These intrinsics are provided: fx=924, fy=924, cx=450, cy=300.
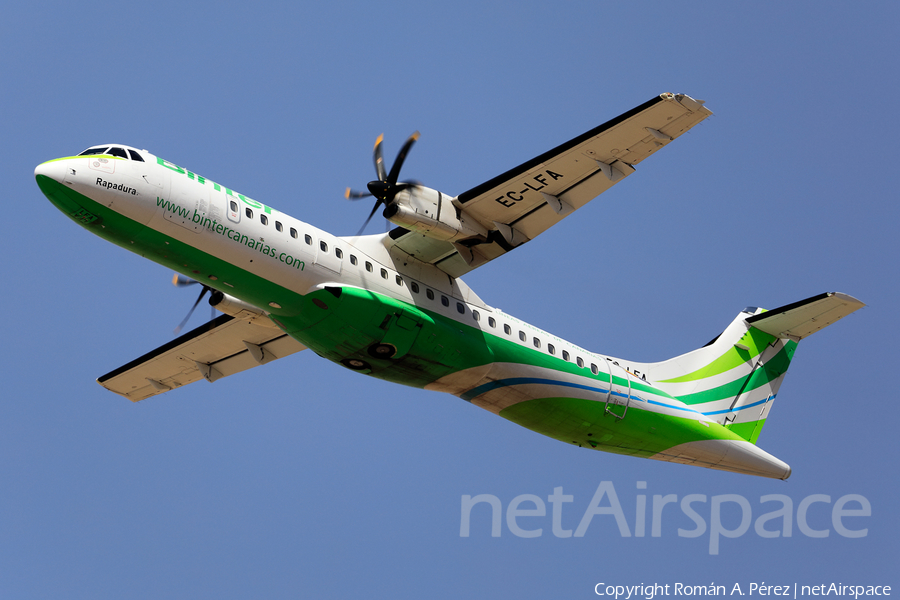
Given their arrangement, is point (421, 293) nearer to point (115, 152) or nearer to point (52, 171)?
point (115, 152)

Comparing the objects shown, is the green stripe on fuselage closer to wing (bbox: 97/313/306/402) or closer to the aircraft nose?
wing (bbox: 97/313/306/402)

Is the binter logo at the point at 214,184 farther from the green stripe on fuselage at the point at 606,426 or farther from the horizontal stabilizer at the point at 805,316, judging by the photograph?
the horizontal stabilizer at the point at 805,316

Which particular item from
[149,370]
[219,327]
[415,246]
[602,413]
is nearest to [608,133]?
[415,246]

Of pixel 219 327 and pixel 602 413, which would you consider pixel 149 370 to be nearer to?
pixel 219 327

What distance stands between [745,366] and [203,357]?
12.5 m

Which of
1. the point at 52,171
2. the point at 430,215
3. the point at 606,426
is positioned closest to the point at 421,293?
the point at 430,215

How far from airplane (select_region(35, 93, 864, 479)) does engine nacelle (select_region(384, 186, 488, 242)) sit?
0.10ft

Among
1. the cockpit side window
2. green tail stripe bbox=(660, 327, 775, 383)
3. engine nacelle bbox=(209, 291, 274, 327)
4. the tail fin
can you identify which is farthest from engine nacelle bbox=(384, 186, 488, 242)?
green tail stripe bbox=(660, 327, 775, 383)

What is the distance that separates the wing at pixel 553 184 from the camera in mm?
14891

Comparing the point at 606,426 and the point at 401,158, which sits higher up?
the point at 401,158

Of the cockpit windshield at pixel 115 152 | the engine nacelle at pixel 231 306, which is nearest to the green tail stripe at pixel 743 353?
the engine nacelle at pixel 231 306

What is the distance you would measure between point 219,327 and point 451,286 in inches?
198

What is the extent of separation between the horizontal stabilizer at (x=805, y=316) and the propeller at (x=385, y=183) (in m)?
9.59

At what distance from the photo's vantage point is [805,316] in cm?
2055
